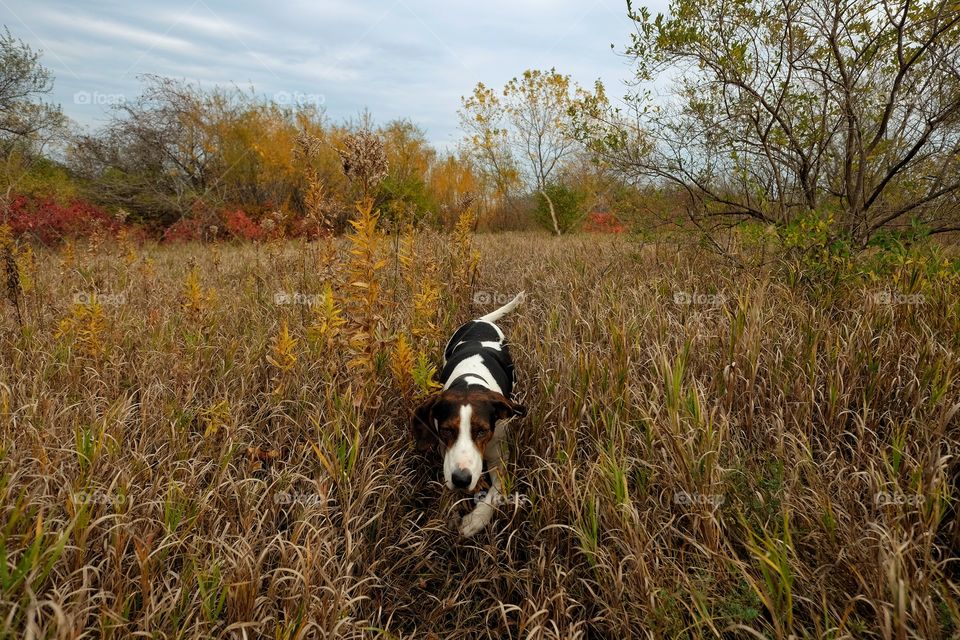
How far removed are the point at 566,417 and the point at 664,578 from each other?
96 centimetres

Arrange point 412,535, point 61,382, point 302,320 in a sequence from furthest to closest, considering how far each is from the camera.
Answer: point 302,320, point 61,382, point 412,535

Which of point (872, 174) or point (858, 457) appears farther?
point (872, 174)

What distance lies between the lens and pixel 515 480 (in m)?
2.44

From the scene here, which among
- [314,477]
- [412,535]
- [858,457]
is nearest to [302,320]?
[314,477]

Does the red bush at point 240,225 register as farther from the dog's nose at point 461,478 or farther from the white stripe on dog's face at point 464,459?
the dog's nose at point 461,478

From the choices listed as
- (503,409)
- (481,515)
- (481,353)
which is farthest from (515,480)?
(481,353)

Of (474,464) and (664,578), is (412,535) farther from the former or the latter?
(664,578)

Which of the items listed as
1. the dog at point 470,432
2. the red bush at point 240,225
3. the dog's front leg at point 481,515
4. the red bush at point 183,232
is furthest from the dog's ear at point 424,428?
the red bush at point 183,232

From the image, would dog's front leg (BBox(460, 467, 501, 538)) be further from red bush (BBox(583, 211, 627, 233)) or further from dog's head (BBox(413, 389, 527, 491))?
red bush (BBox(583, 211, 627, 233))

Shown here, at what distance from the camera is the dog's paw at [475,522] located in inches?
84.2

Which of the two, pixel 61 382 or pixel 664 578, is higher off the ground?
pixel 61 382

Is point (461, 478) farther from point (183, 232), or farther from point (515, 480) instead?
point (183, 232)

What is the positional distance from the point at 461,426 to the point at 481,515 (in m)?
0.46

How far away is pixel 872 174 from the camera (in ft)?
14.3
